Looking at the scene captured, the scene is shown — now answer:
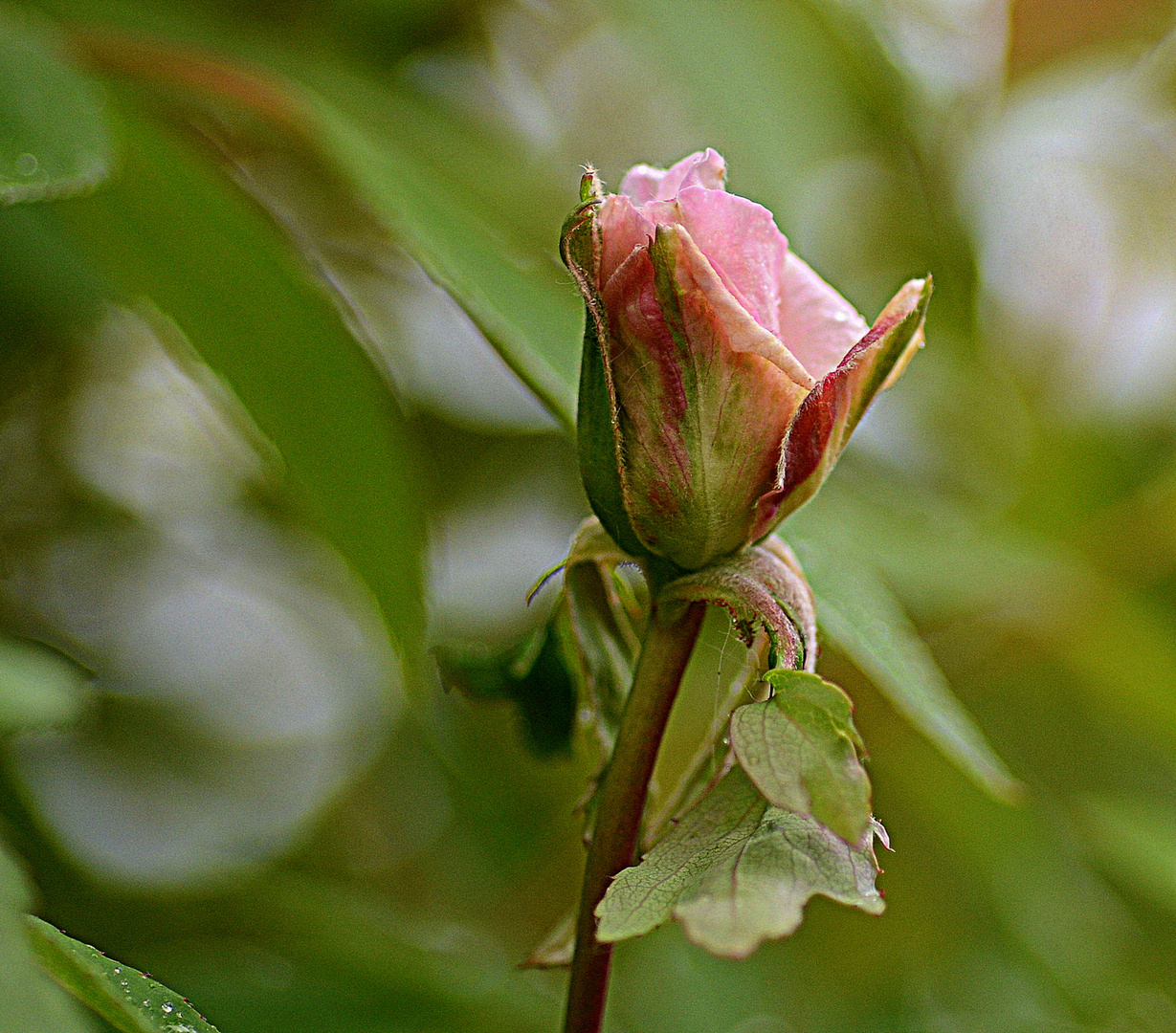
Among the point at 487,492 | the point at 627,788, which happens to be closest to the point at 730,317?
the point at 627,788

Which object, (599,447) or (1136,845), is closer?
(599,447)

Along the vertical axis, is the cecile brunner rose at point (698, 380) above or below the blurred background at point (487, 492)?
above

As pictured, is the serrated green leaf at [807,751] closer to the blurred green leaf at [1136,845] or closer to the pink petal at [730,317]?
the pink petal at [730,317]

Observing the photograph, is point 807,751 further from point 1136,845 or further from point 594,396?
point 1136,845

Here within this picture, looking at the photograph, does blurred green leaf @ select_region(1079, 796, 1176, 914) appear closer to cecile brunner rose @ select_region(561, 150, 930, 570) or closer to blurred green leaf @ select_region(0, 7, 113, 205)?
cecile brunner rose @ select_region(561, 150, 930, 570)

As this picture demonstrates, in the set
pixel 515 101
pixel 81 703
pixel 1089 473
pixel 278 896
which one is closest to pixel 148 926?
pixel 278 896

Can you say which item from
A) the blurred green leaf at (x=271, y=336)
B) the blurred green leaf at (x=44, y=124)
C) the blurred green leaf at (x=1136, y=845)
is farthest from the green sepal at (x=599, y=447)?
the blurred green leaf at (x=1136, y=845)
